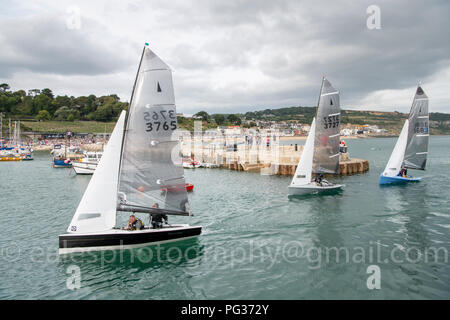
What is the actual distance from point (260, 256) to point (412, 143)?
29.7m

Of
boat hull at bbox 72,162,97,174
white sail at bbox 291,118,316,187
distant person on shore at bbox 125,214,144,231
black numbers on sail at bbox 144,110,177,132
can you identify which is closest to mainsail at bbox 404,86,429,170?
white sail at bbox 291,118,316,187

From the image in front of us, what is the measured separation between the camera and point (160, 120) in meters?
13.8

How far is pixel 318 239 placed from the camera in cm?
1666

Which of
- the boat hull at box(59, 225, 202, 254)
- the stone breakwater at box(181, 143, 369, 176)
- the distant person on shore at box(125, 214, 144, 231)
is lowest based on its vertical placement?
the boat hull at box(59, 225, 202, 254)

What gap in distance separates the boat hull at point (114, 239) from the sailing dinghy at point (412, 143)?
28517mm

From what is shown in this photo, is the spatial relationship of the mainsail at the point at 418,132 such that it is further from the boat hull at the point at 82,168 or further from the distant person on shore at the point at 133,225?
the boat hull at the point at 82,168

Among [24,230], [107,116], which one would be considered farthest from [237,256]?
[107,116]

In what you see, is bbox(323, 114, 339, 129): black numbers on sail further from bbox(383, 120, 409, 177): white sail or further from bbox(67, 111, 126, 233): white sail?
bbox(67, 111, 126, 233): white sail

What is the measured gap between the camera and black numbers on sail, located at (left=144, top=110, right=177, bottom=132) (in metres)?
13.6

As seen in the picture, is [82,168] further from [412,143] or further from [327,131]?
[412,143]

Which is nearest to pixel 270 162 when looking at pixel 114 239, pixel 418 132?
pixel 418 132

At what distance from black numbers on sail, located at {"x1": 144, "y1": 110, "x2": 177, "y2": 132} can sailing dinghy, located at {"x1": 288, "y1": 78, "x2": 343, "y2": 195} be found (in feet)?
53.3

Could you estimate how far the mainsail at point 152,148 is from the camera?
13172mm
